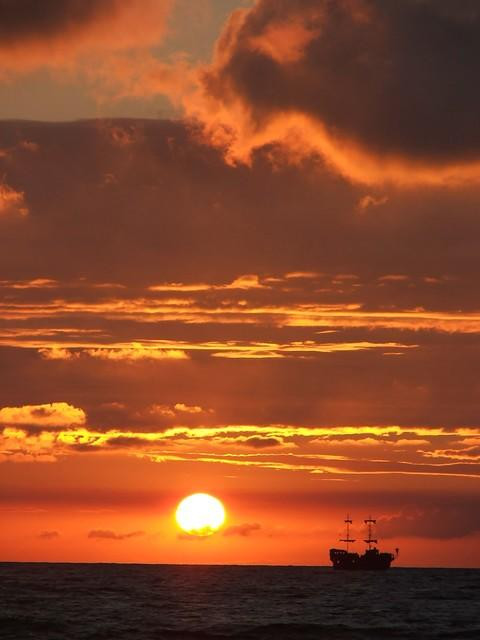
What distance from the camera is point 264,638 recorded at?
303 ft

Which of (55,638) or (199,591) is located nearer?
(55,638)

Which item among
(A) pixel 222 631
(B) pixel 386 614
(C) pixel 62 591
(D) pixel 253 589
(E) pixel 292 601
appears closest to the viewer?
(A) pixel 222 631

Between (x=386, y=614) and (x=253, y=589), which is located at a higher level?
(x=253, y=589)

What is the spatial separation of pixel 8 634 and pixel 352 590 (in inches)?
4215

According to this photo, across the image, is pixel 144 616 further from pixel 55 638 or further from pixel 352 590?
pixel 352 590

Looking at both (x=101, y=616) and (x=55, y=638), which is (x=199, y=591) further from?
(x=55, y=638)

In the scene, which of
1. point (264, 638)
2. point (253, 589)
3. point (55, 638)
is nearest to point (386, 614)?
point (264, 638)

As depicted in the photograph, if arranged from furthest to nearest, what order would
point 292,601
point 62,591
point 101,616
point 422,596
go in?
1. point 422,596
2. point 62,591
3. point 292,601
4. point 101,616

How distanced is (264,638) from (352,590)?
10005cm

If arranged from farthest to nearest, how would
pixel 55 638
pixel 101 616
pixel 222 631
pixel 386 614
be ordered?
pixel 386 614 < pixel 101 616 < pixel 222 631 < pixel 55 638

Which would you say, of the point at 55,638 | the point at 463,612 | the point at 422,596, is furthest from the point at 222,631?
the point at 422,596

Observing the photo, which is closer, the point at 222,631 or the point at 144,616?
the point at 222,631

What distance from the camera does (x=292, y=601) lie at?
14600 centimetres

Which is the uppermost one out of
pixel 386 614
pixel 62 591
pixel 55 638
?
pixel 62 591
